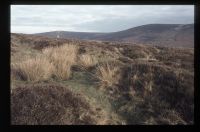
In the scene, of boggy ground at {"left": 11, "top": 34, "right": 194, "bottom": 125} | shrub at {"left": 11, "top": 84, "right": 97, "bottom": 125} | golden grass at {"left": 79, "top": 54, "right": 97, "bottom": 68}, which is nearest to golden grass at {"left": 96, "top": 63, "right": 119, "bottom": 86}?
boggy ground at {"left": 11, "top": 34, "right": 194, "bottom": 125}

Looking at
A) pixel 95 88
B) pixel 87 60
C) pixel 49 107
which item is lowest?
pixel 49 107

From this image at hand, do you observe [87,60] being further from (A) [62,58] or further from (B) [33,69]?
(B) [33,69]

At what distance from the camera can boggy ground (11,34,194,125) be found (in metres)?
5.89

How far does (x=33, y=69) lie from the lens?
7.38 metres

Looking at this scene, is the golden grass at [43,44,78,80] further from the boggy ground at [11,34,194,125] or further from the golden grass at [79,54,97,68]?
the golden grass at [79,54,97,68]

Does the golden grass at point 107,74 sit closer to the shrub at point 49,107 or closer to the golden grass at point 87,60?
the golden grass at point 87,60

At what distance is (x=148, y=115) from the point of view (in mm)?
6160

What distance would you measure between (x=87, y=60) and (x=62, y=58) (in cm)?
56

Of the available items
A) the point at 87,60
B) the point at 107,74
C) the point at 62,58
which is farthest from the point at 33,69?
the point at 107,74

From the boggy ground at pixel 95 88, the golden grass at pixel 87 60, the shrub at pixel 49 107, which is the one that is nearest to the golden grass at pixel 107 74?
the boggy ground at pixel 95 88

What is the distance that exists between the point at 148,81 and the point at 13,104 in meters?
2.50

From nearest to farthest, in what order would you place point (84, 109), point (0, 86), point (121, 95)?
point (0, 86) < point (84, 109) < point (121, 95)

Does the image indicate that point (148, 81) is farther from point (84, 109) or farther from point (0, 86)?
point (0, 86)

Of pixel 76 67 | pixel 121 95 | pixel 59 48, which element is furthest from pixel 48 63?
pixel 121 95
